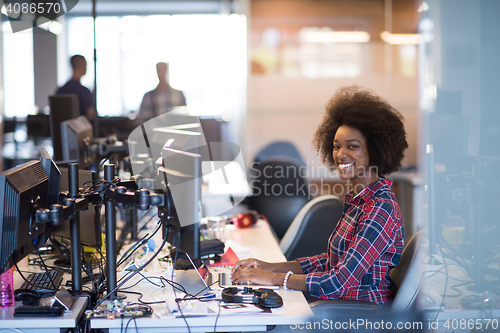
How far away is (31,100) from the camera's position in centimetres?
783

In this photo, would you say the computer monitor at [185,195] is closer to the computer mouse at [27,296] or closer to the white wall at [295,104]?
the computer mouse at [27,296]

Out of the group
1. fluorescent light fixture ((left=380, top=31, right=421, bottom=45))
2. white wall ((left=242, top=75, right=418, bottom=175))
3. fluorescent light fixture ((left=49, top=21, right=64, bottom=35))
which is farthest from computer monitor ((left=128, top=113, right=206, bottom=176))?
fluorescent light fixture ((left=49, top=21, right=64, bottom=35))

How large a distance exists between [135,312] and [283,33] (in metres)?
4.04

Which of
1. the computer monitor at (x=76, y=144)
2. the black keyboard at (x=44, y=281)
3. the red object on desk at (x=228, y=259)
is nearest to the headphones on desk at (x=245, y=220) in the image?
the red object on desk at (x=228, y=259)

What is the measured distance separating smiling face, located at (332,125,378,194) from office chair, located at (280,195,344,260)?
0.52 metres

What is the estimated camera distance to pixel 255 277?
172cm

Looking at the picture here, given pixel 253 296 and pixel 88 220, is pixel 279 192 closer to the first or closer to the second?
pixel 88 220

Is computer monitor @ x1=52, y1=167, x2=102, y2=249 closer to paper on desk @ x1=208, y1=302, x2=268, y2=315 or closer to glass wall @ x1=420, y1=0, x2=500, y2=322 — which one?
paper on desk @ x1=208, y1=302, x2=268, y2=315

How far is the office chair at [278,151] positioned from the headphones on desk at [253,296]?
3.15 meters

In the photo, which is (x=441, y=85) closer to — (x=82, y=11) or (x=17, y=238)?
(x=17, y=238)

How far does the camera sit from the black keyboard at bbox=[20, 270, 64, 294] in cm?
165

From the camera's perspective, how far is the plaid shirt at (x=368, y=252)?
1660mm

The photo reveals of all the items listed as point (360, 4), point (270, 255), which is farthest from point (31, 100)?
point (270, 255)

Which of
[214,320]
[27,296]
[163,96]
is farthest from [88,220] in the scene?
[163,96]
